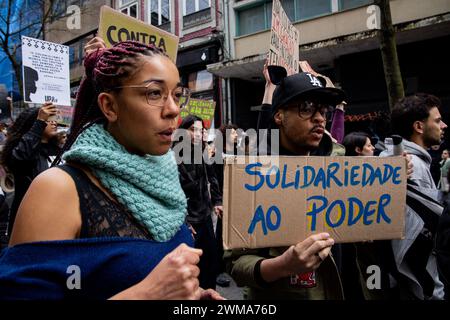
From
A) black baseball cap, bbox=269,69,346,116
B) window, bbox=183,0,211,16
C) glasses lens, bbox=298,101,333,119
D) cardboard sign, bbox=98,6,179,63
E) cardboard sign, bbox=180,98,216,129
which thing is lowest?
glasses lens, bbox=298,101,333,119

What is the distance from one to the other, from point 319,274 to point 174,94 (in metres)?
1.04

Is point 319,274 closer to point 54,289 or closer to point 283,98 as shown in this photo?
point 283,98

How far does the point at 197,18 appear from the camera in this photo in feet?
48.5

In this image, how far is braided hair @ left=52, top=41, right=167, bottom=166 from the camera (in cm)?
Result: 122

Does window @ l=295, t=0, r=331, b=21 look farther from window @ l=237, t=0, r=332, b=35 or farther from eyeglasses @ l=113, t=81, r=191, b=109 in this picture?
eyeglasses @ l=113, t=81, r=191, b=109

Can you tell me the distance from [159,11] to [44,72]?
42.1 feet


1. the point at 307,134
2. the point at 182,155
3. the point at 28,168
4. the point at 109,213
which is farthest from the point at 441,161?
the point at 109,213

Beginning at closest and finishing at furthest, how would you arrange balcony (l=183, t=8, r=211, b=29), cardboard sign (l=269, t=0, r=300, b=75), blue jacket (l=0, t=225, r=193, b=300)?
1. blue jacket (l=0, t=225, r=193, b=300)
2. cardboard sign (l=269, t=0, r=300, b=75)
3. balcony (l=183, t=8, r=211, b=29)

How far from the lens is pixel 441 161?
25.5 feet

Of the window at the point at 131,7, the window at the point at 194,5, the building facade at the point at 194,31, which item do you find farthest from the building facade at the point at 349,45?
the window at the point at 131,7

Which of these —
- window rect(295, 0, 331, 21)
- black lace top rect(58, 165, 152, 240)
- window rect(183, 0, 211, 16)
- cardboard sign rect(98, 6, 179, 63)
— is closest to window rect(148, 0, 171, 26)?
window rect(183, 0, 211, 16)

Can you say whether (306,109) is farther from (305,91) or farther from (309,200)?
(309,200)

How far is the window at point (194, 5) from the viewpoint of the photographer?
48.0ft

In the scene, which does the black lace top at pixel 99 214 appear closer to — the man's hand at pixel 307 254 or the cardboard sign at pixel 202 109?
the man's hand at pixel 307 254
